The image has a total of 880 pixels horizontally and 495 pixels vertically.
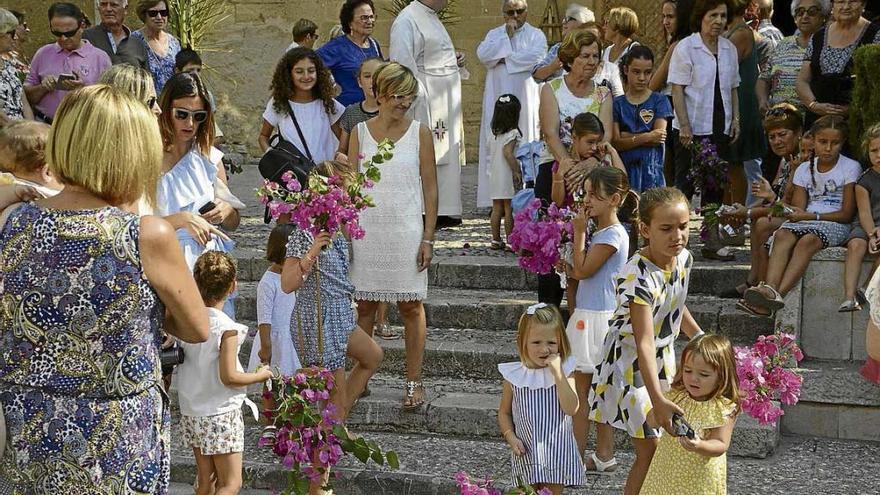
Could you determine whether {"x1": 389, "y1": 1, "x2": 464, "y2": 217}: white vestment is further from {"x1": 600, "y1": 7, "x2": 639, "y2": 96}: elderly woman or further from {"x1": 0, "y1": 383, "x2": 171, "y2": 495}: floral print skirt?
{"x1": 0, "y1": 383, "x2": 171, "y2": 495}: floral print skirt

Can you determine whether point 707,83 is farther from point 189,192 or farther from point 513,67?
point 189,192

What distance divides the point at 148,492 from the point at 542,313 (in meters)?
2.04

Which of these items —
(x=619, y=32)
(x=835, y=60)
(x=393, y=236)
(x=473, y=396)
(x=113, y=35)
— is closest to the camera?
(x=393, y=236)

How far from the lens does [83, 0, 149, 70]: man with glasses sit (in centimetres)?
856

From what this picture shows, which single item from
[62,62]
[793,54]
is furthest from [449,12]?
[62,62]

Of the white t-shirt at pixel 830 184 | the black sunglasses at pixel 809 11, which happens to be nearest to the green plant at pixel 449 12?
the black sunglasses at pixel 809 11

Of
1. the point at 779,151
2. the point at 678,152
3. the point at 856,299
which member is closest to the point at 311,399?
the point at 856,299

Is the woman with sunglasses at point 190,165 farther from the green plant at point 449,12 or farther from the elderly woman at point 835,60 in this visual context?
the green plant at point 449,12

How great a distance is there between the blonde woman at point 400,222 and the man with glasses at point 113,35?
9.15 feet

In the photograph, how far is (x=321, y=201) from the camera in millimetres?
5246

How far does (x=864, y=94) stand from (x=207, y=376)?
4.12m

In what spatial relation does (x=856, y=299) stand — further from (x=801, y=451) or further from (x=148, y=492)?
(x=148, y=492)

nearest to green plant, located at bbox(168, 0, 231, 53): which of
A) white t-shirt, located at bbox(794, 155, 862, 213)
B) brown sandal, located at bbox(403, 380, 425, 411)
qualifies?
brown sandal, located at bbox(403, 380, 425, 411)

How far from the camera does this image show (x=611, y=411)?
521cm
